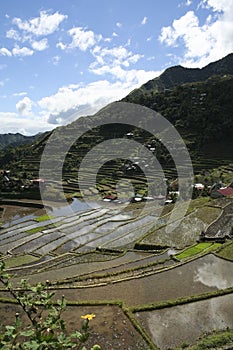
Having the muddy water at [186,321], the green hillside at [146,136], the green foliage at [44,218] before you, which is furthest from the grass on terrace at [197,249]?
the green hillside at [146,136]

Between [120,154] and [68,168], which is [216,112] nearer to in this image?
[120,154]

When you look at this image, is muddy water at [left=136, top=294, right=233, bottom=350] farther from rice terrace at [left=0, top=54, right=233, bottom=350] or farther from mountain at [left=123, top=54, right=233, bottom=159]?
mountain at [left=123, top=54, right=233, bottom=159]

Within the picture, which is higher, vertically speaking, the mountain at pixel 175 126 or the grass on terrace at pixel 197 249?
the mountain at pixel 175 126

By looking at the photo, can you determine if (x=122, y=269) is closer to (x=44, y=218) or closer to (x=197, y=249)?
(x=197, y=249)

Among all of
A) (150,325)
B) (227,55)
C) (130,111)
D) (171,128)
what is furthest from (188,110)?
(227,55)

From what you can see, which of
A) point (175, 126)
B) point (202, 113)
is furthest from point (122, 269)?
point (202, 113)

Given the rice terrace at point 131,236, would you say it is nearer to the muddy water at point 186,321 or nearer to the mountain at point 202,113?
the muddy water at point 186,321
